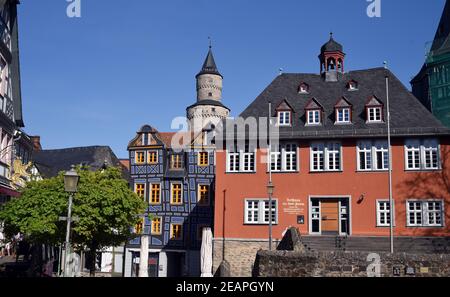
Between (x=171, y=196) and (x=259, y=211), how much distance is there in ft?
46.6

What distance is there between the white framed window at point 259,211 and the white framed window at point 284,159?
2042 millimetres

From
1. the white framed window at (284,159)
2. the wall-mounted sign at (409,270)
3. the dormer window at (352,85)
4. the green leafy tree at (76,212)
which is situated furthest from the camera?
the dormer window at (352,85)

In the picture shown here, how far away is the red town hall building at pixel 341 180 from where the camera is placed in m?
29.5

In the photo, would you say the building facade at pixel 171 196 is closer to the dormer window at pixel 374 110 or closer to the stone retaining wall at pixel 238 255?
the stone retaining wall at pixel 238 255

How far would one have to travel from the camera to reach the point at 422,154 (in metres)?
29.9

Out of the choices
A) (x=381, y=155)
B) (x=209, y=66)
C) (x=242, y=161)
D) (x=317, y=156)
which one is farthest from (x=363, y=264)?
(x=209, y=66)

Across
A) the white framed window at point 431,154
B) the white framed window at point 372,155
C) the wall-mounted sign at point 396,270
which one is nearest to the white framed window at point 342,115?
the white framed window at point 372,155

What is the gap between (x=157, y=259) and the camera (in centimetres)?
4394

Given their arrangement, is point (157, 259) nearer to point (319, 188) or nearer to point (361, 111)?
point (319, 188)

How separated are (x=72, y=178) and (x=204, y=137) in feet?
107

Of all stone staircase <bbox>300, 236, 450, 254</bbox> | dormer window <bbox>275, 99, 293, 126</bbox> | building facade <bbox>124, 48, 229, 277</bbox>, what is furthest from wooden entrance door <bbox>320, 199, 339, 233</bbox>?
building facade <bbox>124, 48, 229, 277</bbox>

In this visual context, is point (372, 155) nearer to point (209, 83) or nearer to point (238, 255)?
point (238, 255)

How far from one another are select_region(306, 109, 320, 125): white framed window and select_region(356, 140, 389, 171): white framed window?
298 centimetres

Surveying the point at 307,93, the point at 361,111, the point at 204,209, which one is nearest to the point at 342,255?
the point at 361,111
